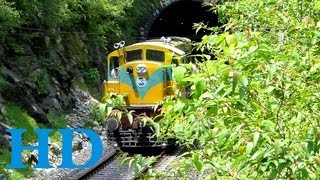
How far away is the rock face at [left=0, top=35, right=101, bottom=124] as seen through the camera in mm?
14312

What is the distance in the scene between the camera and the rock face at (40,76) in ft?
47.0

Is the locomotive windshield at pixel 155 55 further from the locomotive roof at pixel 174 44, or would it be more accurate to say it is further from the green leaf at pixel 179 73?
the green leaf at pixel 179 73

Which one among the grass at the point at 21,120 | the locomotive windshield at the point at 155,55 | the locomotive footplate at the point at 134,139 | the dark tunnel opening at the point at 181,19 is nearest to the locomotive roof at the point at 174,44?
the locomotive windshield at the point at 155,55

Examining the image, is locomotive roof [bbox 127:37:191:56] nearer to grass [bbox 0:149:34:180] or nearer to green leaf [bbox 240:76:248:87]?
grass [bbox 0:149:34:180]

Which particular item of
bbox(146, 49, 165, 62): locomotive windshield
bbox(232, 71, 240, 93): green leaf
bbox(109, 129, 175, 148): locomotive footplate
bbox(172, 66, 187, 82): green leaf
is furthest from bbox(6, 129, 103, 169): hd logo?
bbox(232, 71, 240, 93): green leaf

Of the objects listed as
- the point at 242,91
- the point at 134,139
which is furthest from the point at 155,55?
the point at 242,91

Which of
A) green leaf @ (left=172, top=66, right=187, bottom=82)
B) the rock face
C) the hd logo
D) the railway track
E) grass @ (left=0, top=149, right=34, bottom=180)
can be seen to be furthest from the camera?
the rock face

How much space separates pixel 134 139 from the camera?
1258cm

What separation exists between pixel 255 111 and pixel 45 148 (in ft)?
31.3

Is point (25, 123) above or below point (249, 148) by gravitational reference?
below

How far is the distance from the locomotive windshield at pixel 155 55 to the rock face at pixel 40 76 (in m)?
3.28

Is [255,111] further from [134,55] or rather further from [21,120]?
[21,120]

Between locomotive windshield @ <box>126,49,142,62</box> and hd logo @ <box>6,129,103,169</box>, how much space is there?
2095 millimetres

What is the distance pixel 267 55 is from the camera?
2898 mm
